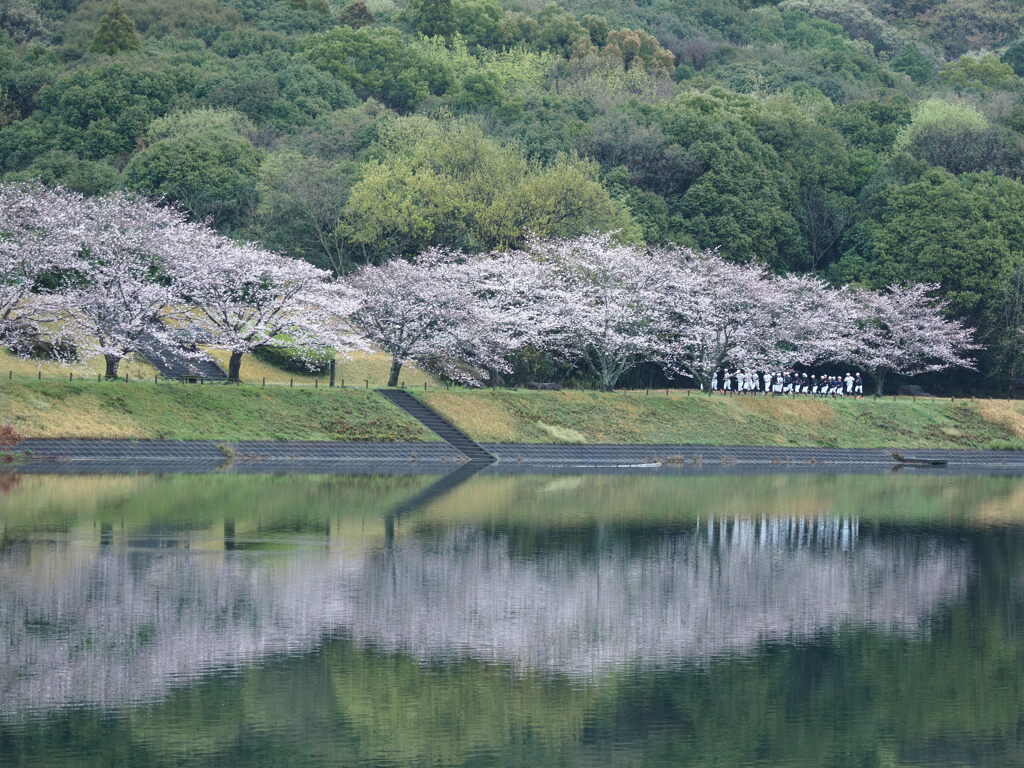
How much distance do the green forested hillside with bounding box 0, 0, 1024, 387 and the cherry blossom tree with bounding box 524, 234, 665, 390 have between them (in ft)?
11.6

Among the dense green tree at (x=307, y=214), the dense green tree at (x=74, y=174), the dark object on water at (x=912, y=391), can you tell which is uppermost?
the dense green tree at (x=74, y=174)

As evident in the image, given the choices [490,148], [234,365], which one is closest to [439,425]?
[234,365]

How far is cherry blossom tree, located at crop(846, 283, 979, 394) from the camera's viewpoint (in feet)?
299

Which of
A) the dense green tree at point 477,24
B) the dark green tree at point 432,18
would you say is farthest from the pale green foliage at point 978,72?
the dark green tree at point 432,18

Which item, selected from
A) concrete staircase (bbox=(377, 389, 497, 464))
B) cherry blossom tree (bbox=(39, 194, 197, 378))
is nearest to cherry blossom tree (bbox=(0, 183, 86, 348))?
cherry blossom tree (bbox=(39, 194, 197, 378))

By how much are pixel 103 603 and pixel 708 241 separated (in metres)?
73.5

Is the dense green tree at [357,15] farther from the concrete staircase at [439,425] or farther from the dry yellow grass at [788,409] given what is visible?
the concrete staircase at [439,425]

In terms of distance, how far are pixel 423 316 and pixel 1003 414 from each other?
33.9 meters

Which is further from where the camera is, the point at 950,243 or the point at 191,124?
the point at 191,124

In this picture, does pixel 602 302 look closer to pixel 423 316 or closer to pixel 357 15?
pixel 423 316

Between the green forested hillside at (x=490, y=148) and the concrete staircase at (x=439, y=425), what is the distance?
1730 centimetres

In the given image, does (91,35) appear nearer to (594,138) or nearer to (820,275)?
(594,138)

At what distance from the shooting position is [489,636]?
2656 cm

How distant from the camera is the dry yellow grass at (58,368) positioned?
65463 mm
